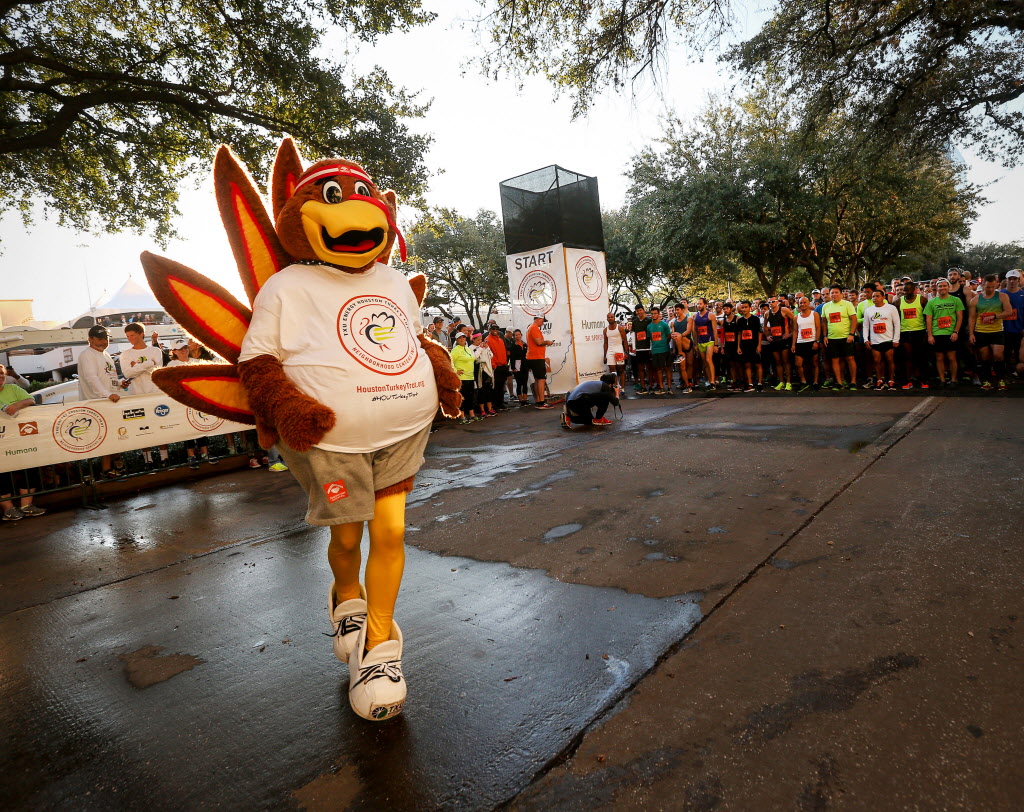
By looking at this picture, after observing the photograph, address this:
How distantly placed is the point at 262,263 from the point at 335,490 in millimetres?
1042

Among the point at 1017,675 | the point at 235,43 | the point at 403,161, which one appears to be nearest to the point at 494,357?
the point at 403,161

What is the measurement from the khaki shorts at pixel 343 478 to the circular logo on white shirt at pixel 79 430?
6.07 m

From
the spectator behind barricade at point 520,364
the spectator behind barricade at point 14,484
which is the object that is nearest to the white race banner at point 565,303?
the spectator behind barricade at point 520,364

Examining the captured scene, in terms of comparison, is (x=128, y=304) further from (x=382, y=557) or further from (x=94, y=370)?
(x=382, y=557)

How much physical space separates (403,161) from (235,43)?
11.1 feet

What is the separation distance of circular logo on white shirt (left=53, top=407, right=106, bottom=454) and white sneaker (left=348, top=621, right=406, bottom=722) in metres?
6.35

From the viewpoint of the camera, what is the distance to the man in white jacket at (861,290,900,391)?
9555 millimetres

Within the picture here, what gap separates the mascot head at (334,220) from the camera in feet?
7.16

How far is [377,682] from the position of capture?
2068 millimetres

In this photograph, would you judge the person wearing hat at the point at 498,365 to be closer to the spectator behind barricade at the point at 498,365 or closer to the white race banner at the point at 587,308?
the spectator behind barricade at the point at 498,365

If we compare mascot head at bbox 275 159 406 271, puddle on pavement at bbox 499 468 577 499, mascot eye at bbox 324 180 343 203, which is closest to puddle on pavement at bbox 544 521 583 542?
puddle on pavement at bbox 499 468 577 499

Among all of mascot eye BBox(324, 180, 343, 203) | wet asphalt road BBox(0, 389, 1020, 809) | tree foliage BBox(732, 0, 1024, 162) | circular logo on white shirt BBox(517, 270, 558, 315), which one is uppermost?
tree foliage BBox(732, 0, 1024, 162)

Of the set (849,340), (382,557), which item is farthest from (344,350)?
(849,340)

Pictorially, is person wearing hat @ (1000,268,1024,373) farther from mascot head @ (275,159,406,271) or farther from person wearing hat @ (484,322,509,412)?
mascot head @ (275,159,406,271)
